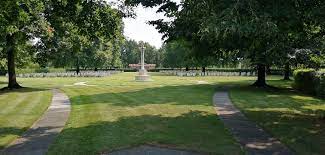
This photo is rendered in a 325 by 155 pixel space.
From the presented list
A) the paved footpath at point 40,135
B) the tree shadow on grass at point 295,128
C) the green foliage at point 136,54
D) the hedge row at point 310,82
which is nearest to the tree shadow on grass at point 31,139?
the paved footpath at point 40,135

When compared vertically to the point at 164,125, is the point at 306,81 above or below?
above

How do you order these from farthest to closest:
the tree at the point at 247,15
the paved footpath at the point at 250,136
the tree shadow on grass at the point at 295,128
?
the tree shadow on grass at the point at 295,128 → the paved footpath at the point at 250,136 → the tree at the point at 247,15

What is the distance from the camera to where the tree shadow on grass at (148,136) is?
8905 millimetres

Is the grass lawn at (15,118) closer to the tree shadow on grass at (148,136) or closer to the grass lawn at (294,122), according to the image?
the tree shadow on grass at (148,136)

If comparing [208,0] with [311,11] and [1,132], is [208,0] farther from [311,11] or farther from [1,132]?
[1,132]

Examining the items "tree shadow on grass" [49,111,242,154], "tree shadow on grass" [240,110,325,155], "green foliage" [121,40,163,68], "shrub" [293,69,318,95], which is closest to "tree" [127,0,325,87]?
"tree shadow on grass" [49,111,242,154]

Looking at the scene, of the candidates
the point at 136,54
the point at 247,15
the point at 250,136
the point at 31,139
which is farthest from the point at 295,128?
the point at 136,54

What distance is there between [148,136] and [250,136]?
8.43 ft

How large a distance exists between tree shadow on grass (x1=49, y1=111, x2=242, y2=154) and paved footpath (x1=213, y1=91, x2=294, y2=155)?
0.28 m

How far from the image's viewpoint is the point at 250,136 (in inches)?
404

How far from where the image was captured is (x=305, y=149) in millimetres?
8734

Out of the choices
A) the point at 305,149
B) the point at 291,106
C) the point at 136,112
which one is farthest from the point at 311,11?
the point at 291,106

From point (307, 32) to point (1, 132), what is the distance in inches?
399

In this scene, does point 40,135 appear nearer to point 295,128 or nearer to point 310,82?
point 295,128
